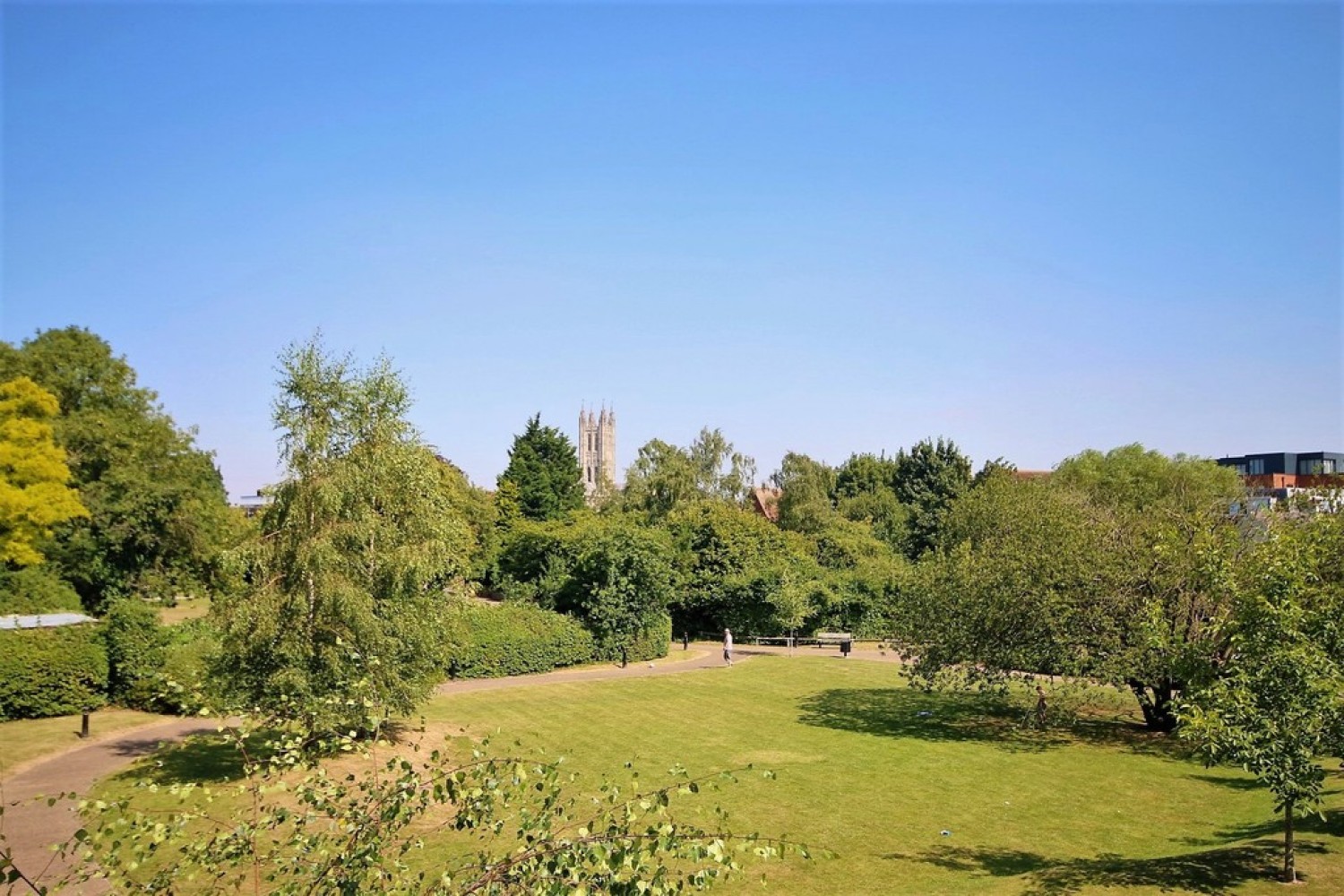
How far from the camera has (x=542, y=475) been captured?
216ft

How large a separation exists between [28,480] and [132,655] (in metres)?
14.2

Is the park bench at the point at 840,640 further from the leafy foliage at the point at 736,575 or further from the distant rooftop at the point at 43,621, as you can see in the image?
the distant rooftop at the point at 43,621

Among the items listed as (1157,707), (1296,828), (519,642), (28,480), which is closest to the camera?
(1296,828)

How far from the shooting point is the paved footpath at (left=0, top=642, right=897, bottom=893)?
1558 centimetres

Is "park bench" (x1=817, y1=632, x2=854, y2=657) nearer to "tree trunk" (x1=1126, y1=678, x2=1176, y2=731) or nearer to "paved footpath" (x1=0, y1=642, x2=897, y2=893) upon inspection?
"paved footpath" (x1=0, y1=642, x2=897, y2=893)

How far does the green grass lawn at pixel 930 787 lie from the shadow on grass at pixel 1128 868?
5 cm

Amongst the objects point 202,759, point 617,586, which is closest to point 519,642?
point 617,586

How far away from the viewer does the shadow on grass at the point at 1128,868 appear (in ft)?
42.8

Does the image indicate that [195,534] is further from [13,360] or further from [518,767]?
[518,767]

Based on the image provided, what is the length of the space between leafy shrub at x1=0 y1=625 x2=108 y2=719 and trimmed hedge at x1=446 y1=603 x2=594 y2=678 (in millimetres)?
11236

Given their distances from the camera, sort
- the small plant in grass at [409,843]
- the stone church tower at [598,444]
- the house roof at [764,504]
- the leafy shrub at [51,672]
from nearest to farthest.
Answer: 1. the small plant in grass at [409,843]
2. the leafy shrub at [51,672]
3. the house roof at [764,504]
4. the stone church tower at [598,444]

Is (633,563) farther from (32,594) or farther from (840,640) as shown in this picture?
(32,594)

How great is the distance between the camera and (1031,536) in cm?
2634

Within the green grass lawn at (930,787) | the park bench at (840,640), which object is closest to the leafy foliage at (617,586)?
the green grass lawn at (930,787)
